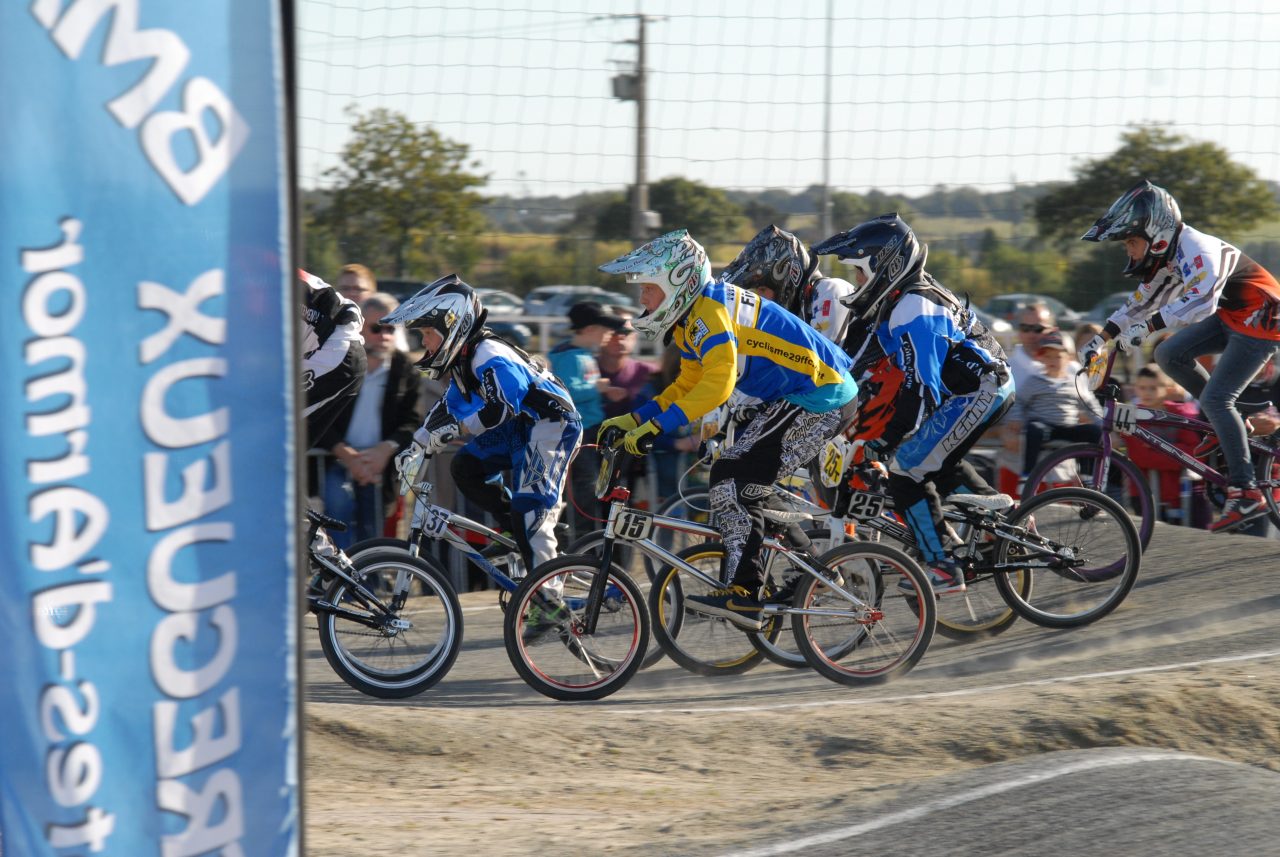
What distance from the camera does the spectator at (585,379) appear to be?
369 inches

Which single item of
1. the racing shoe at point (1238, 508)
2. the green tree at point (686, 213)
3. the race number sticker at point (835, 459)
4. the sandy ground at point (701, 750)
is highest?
the green tree at point (686, 213)

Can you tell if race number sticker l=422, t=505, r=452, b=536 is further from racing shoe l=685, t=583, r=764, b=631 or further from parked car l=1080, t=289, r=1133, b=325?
parked car l=1080, t=289, r=1133, b=325

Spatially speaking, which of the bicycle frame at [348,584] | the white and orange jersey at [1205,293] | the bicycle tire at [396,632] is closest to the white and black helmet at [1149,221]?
the white and orange jersey at [1205,293]

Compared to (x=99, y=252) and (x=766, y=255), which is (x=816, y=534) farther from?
(x=99, y=252)

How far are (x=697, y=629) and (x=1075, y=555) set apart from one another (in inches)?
83.8

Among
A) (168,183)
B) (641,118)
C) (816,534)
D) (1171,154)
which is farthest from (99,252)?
(1171,154)

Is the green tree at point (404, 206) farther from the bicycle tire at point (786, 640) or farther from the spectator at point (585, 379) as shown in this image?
the bicycle tire at point (786, 640)

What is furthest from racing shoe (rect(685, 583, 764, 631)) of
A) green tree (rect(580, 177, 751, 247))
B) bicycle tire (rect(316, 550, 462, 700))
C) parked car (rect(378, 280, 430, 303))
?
parked car (rect(378, 280, 430, 303))

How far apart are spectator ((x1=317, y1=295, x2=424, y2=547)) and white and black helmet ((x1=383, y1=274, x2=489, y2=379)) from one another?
70.2 inches

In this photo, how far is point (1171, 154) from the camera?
1359 centimetres

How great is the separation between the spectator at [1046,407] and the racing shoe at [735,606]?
10.7ft

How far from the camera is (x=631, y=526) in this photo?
7.08m

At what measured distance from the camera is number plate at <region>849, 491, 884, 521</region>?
779cm

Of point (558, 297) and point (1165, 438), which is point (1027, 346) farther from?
point (558, 297)
